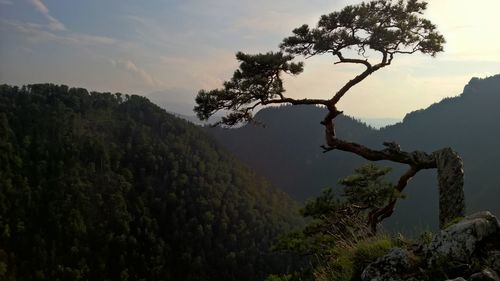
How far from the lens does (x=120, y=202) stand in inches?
6053

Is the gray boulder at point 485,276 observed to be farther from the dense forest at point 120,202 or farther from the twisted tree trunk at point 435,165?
the dense forest at point 120,202

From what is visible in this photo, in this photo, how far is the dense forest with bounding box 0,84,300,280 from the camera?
138 meters

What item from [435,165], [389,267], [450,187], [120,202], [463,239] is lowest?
[120,202]

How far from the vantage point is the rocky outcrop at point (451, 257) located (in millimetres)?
4688

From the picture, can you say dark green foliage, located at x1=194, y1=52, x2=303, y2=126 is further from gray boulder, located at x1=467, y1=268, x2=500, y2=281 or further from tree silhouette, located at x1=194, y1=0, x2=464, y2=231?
gray boulder, located at x1=467, y1=268, x2=500, y2=281

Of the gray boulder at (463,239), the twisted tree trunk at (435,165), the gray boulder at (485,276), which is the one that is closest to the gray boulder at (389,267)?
the gray boulder at (463,239)

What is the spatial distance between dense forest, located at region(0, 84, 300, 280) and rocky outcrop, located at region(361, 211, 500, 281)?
433 ft

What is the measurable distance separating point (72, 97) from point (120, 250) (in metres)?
84.4

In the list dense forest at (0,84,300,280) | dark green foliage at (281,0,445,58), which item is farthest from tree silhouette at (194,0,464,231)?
dense forest at (0,84,300,280)

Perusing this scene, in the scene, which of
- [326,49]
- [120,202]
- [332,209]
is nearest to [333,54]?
[326,49]

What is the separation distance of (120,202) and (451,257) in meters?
157

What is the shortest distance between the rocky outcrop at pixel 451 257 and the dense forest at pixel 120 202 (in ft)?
433

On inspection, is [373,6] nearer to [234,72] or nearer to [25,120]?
[234,72]

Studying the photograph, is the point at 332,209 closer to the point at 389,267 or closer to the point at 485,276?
the point at 389,267
